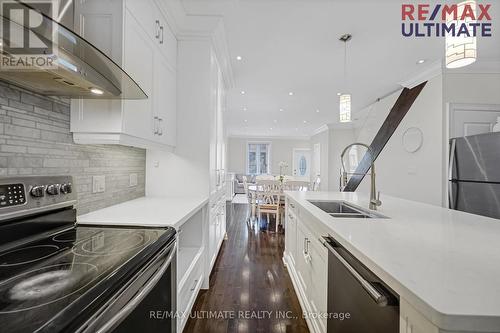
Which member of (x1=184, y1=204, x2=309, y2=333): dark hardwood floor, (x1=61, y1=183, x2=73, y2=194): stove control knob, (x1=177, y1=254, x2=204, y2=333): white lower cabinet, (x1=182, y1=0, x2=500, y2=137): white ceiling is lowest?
(x1=184, y1=204, x2=309, y2=333): dark hardwood floor

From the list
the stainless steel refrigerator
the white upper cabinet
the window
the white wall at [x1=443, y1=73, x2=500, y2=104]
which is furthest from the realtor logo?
the window

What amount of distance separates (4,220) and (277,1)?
92.9 inches

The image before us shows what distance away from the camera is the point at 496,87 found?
3.30 meters

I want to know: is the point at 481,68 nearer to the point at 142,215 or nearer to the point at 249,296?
the point at 249,296

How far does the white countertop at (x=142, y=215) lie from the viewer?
4.23ft

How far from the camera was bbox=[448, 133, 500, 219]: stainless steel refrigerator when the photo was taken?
2.51 meters

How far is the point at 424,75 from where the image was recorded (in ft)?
11.5

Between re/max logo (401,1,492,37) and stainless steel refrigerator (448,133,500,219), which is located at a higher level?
re/max logo (401,1,492,37)

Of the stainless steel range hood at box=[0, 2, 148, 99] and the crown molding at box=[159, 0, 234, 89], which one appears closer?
the stainless steel range hood at box=[0, 2, 148, 99]

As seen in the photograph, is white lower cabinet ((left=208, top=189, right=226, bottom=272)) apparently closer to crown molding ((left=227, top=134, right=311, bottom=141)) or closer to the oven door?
the oven door

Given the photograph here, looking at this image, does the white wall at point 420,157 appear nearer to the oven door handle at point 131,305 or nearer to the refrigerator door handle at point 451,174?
the refrigerator door handle at point 451,174

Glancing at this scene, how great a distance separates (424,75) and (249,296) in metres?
3.99

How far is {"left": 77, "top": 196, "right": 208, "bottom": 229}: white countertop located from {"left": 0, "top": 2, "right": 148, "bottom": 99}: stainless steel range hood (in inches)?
27.5

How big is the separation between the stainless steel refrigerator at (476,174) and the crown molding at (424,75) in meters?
1.07
